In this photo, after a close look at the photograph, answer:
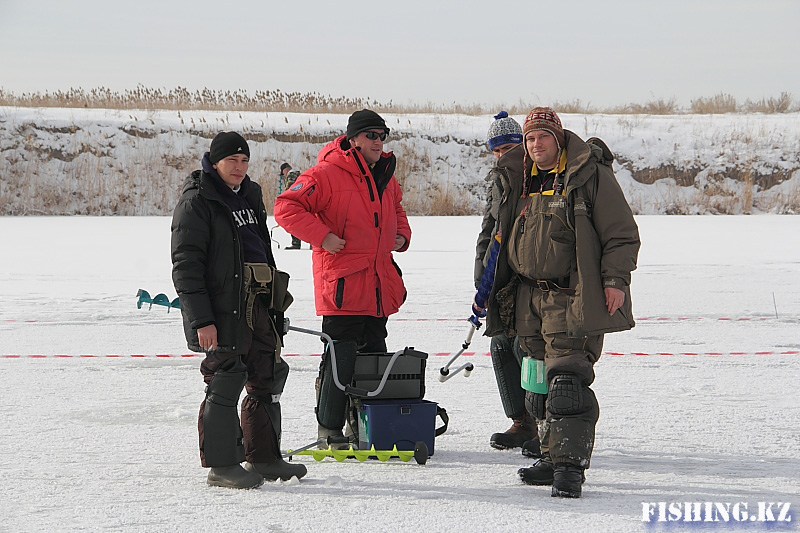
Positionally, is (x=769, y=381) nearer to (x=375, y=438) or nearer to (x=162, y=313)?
(x=375, y=438)

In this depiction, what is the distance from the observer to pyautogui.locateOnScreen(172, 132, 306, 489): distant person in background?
3861mm

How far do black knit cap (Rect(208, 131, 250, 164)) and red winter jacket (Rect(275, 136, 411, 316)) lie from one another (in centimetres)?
61

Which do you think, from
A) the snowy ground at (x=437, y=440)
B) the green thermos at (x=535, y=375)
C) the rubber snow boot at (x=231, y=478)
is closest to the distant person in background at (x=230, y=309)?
the rubber snow boot at (x=231, y=478)

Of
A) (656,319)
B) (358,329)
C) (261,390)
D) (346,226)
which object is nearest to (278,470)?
(261,390)

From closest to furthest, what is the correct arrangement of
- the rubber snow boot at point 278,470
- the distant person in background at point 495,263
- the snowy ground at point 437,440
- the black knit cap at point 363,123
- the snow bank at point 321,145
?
the snowy ground at point 437,440 → the rubber snow boot at point 278,470 → the distant person in background at point 495,263 → the black knit cap at point 363,123 → the snow bank at point 321,145

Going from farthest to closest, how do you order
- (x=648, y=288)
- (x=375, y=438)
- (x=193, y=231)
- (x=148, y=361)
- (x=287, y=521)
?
(x=648, y=288) < (x=148, y=361) < (x=375, y=438) < (x=193, y=231) < (x=287, y=521)

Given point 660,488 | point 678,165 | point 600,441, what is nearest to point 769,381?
point 600,441

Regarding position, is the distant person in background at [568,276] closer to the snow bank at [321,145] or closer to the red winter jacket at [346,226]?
the red winter jacket at [346,226]

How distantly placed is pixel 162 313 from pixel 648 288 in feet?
17.5

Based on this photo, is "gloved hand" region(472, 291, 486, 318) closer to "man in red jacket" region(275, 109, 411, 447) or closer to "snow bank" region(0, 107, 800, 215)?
"man in red jacket" region(275, 109, 411, 447)

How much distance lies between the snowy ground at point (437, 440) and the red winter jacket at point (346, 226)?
2.53 feet

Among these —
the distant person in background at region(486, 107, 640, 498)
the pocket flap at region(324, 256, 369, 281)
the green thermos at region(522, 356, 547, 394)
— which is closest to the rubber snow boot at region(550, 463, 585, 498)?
the distant person in background at region(486, 107, 640, 498)

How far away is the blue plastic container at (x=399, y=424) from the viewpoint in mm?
4453

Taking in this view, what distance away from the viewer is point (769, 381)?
5.93 meters
